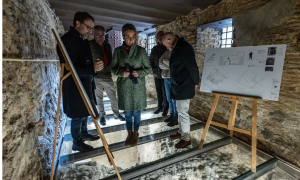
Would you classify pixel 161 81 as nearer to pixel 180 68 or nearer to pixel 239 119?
pixel 180 68

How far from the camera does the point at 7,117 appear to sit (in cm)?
110

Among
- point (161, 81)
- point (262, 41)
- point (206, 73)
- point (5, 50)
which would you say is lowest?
point (161, 81)

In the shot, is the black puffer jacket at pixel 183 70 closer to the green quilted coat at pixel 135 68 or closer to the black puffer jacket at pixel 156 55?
the green quilted coat at pixel 135 68

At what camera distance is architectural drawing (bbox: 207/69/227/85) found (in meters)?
2.16

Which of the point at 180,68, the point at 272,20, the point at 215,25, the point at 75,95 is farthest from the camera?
the point at 215,25

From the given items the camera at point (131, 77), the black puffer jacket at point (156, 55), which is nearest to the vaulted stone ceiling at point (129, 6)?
the black puffer jacket at point (156, 55)

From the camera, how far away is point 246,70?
77.7 inches

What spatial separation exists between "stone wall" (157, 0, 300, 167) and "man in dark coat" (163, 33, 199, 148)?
48.5 inches

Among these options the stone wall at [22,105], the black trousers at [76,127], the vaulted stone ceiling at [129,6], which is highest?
the vaulted stone ceiling at [129,6]

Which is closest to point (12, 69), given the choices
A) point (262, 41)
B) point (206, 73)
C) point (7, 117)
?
point (7, 117)

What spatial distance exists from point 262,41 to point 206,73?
1024mm

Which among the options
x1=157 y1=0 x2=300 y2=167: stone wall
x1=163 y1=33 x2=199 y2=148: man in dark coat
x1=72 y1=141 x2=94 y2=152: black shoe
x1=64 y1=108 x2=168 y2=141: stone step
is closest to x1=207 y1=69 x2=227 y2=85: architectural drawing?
x1=163 y1=33 x2=199 y2=148: man in dark coat

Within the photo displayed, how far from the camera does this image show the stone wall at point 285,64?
2104 mm

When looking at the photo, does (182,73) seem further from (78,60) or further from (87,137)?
(87,137)
